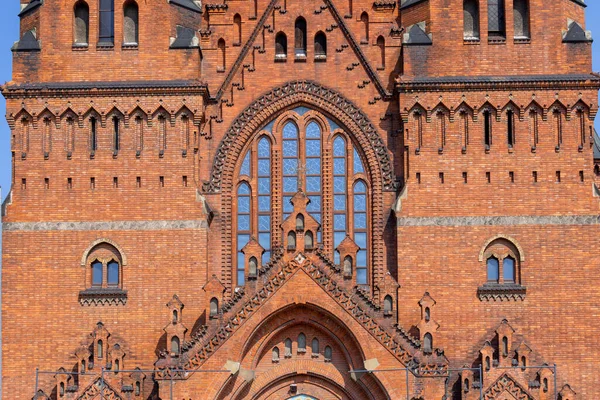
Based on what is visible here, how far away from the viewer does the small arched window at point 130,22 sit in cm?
3650

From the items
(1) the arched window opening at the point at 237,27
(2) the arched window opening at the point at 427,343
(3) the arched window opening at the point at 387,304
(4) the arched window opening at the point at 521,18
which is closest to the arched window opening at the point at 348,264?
(3) the arched window opening at the point at 387,304

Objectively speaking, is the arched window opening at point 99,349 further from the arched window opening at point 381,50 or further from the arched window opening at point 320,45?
the arched window opening at point 381,50

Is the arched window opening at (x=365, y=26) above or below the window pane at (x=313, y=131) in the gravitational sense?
above

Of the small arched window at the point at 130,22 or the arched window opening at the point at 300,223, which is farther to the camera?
the small arched window at the point at 130,22

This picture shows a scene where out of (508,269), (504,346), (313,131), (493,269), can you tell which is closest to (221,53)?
(313,131)

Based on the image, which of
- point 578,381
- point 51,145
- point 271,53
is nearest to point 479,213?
point 578,381

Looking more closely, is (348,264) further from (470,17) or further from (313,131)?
(470,17)

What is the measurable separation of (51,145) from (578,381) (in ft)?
49.1

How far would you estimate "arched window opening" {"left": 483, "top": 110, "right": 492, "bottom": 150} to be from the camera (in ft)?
116

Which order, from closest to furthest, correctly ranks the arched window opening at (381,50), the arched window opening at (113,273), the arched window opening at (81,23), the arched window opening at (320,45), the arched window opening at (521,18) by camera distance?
the arched window opening at (113,273)
the arched window opening at (521,18)
the arched window opening at (81,23)
the arched window opening at (381,50)
the arched window opening at (320,45)

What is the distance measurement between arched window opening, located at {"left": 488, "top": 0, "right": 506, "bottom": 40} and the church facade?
0.05 metres

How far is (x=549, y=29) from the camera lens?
35.8 metres

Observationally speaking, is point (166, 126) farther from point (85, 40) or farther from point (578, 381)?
point (578, 381)

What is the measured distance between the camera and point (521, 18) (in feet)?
119
